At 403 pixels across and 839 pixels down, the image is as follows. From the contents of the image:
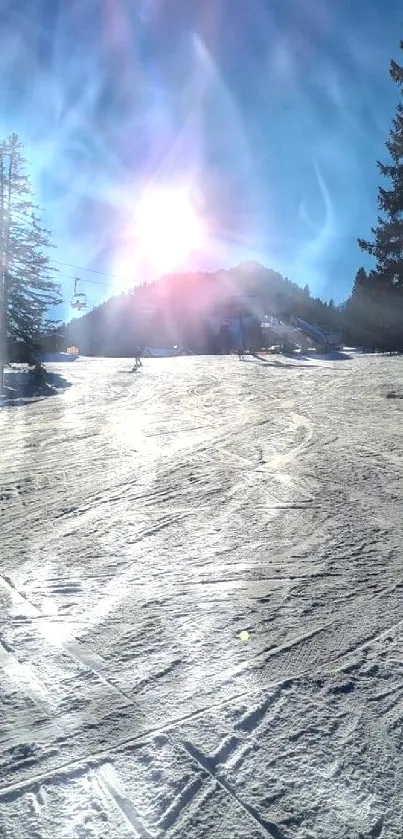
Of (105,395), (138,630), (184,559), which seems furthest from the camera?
(105,395)

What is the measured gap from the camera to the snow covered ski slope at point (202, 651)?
7.06 ft

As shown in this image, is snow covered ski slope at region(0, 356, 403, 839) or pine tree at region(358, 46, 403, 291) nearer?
snow covered ski slope at region(0, 356, 403, 839)

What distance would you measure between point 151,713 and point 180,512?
2.99 meters

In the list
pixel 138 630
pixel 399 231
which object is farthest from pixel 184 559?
pixel 399 231

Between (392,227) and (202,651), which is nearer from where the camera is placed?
(202,651)

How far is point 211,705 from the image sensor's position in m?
2.68

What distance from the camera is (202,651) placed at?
3.14 meters

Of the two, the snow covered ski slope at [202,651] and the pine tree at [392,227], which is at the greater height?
the pine tree at [392,227]

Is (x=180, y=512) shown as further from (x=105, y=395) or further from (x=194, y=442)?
(x=105, y=395)

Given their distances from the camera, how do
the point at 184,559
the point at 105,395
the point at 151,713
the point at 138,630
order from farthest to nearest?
the point at 105,395 < the point at 184,559 < the point at 138,630 < the point at 151,713

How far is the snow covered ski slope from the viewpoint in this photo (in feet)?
7.06

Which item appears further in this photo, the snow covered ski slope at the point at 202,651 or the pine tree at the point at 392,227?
the pine tree at the point at 392,227

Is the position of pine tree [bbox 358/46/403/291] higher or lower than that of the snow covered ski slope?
higher

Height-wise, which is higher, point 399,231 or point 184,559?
point 399,231
